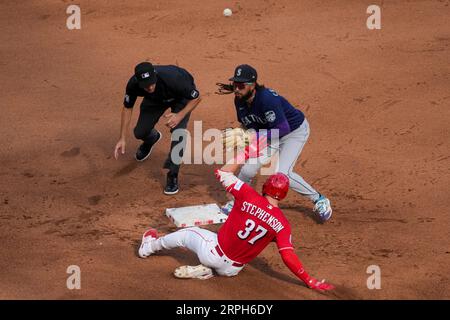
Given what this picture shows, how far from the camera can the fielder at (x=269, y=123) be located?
29.2ft

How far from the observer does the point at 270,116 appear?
8984 mm

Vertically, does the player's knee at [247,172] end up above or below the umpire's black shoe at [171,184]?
above

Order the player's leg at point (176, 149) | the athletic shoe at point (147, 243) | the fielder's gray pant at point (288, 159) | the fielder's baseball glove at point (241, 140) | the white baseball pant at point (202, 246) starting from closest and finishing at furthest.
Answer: the white baseball pant at point (202, 246), the athletic shoe at point (147, 243), the fielder's baseball glove at point (241, 140), the fielder's gray pant at point (288, 159), the player's leg at point (176, 149)

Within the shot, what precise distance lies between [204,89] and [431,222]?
5658 millimetres

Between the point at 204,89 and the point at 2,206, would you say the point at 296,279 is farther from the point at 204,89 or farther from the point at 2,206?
the point at 204,89

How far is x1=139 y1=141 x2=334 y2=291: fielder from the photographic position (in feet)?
25.0

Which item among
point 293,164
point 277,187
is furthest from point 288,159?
point 277,187

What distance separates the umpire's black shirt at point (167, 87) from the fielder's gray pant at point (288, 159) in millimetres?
1355

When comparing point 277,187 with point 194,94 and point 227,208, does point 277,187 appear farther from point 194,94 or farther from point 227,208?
point 194,94

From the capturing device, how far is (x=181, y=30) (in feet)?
53.5

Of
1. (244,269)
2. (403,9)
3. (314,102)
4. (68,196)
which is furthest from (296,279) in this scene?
(403,9)

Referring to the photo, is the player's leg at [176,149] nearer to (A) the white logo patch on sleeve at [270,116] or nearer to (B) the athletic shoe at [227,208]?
(B) the athletic shoe at [227,208]

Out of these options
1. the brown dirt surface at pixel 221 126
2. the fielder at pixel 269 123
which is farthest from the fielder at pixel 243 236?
the fielder at pixel 269 123

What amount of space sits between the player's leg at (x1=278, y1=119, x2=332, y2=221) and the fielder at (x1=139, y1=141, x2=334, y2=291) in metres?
1.48
